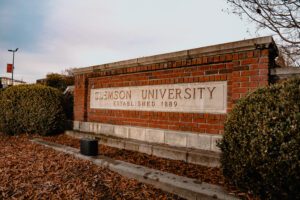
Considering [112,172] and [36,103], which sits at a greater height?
[36,103]

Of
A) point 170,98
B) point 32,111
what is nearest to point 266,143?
point 170,98

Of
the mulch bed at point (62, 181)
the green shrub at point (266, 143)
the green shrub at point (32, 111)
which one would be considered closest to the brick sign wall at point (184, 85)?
the green shrub at point (266, 143)

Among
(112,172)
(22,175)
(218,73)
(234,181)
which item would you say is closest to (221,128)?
(218,73)

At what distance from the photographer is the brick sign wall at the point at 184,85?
402cm

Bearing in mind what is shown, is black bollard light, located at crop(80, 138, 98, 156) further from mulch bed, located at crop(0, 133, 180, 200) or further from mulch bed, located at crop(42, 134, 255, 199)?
mulch bed, located at crop(42, 134, 255, 199)

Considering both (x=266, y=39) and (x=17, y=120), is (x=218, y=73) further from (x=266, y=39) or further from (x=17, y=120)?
(x=17, y=120)

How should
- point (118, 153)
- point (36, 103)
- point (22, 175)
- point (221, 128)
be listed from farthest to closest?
1. point (36, 103)
2. point (118, 153)
3. point (221, 128)
4. point (22, 175)

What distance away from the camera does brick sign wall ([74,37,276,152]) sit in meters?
4.02

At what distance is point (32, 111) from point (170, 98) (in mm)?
4550

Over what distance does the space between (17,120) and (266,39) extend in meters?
7.18

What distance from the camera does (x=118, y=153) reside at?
5043 millimetres

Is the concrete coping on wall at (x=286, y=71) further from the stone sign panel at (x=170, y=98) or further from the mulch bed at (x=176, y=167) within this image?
the mulch bed at (x=176, y=167)

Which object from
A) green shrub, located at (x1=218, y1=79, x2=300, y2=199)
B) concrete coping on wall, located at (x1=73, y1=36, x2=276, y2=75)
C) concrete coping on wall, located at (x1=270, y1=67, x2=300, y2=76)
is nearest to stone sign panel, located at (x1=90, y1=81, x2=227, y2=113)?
concrete coping on wall, located at (x1=73, y1=36, x2=276, y2=75)

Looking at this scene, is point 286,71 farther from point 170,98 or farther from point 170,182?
point 170,182
